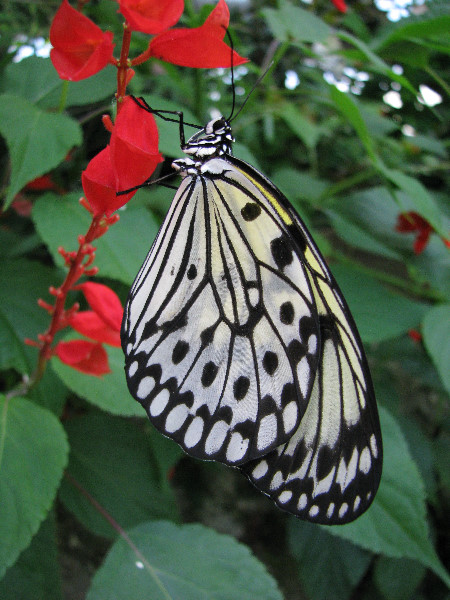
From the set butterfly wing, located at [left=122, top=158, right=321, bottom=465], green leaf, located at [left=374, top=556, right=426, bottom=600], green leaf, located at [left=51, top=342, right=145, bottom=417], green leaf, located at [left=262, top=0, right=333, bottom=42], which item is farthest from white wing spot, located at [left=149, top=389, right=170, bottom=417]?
green leaf, located at [left=374, top=556, right=426, bottom=600]

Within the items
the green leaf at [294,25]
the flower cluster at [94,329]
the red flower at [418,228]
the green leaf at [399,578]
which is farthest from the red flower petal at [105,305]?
the green leaf at [399,578]

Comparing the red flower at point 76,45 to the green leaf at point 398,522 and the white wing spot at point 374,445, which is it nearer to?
the white wing spot at point 374,445

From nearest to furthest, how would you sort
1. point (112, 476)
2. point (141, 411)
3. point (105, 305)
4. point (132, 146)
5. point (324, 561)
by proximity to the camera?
point (132, 146) < point (105, 305) < point (141, 411) < point (112, 476) < point (324, 561)

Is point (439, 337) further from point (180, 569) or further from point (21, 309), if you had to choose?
point (21, 309)

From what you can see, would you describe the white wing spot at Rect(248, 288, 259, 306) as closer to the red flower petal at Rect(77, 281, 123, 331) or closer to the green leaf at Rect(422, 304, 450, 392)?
the red flower petal at Rect(77, 281, 123, 331)

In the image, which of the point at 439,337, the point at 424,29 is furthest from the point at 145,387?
the point at 424,29

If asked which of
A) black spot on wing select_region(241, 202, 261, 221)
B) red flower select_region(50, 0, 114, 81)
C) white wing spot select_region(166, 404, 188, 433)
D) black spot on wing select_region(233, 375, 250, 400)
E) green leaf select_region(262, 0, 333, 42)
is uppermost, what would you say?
green leaf select_region(262, 0, 333, 42)
